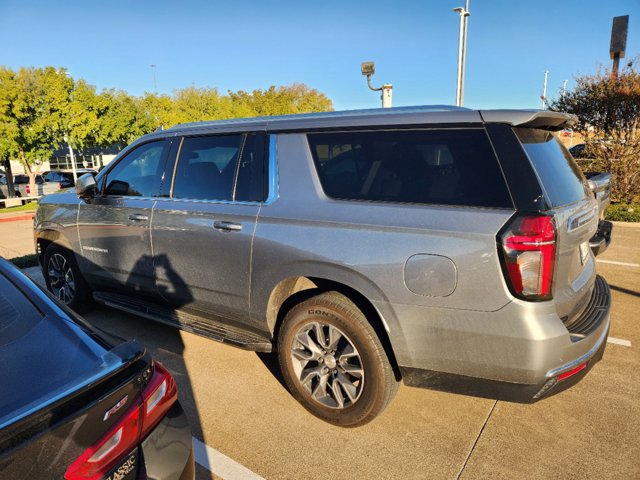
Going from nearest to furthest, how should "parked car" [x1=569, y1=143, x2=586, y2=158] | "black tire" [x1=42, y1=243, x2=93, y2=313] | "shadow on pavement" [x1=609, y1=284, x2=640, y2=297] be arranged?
1. "black tire" [x1=42, y1=243, x2=93, y2=313]
2. "shadow on pavement" [x1=609, y1=284, x2=640, y2=297]
3. "parked car" [x1=569, y1=143, x2=586, y2=158]

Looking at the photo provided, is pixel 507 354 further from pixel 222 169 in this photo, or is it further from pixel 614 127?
pixel 614 127

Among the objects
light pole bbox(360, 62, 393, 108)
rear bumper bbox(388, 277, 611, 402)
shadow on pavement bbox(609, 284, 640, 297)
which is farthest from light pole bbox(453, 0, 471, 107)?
rear bumper bbox(388, 277, 611, 402)

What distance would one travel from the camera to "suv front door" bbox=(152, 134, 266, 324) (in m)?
3.02

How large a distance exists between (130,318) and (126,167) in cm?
163

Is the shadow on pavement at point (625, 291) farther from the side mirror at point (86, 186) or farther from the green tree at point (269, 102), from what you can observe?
the green tree at point (269, 102)

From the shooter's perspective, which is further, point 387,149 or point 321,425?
point 321,425

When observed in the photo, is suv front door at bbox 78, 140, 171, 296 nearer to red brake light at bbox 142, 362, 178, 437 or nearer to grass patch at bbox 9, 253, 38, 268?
red brake light at bbox 142, 362, 178, 437

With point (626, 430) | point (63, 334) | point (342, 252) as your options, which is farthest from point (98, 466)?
point (626, 430)

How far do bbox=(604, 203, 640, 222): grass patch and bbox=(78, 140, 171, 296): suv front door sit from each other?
31.2 feet

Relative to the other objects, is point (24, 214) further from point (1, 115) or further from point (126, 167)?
point (126, 167)

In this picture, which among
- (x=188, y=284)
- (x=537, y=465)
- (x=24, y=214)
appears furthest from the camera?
(x=24, y=214)

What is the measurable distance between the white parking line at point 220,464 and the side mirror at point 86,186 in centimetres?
267

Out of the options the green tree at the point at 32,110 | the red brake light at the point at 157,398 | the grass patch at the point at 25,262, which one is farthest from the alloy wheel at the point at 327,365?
the green tree at the point at 32,110

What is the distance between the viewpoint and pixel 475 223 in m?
2.14
